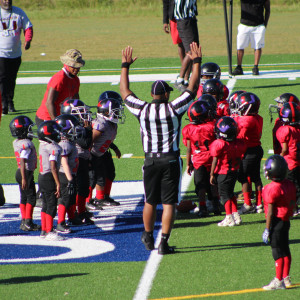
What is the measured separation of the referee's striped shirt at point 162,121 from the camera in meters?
7.16

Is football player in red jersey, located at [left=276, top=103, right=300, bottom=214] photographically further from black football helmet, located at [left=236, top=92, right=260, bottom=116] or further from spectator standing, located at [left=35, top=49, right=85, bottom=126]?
spectator standing, located at [left=35, top=49, right=85, bottom=126]

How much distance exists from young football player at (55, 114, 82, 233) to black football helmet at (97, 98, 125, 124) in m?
0.75

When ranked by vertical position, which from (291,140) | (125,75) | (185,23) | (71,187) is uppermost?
(185,23)

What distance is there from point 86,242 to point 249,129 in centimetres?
245

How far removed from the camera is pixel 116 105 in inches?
348

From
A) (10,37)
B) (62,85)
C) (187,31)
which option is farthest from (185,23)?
(62,85)

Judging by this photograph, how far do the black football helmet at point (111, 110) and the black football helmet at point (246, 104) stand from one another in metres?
1.48

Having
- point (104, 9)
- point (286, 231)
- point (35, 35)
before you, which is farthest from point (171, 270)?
point (104, 9)

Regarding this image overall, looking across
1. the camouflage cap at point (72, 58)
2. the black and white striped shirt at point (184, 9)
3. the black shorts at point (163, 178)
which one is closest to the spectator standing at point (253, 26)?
the black and white striped shirt at point (184, 9)

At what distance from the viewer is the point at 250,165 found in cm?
863

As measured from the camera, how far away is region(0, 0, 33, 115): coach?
45.9ft

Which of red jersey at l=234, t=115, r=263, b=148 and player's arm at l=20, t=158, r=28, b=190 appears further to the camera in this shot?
red jersey at l=234, t=115, r=263, b=148

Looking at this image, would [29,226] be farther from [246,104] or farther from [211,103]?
[246,104]

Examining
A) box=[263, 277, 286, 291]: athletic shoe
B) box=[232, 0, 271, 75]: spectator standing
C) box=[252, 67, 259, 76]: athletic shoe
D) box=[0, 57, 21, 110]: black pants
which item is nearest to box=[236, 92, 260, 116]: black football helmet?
box=[263, 277, 286, 291]: athletic shoe
